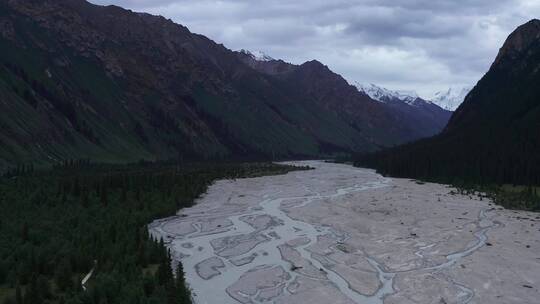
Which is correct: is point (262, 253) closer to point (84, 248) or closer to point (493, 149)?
point (84, 248)

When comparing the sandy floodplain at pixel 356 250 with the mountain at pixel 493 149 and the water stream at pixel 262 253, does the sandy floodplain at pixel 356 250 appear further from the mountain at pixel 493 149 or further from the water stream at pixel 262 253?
the mountain at pixel 493 149

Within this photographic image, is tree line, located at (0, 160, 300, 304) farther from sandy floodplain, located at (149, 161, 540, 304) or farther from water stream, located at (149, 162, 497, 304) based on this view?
sandy floodplain, located at (149, 161, 540, 304)

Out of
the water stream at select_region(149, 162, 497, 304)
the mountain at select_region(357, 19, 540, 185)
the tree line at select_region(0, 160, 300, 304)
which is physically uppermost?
the mountain at select_region(357, 19, 540, 185)

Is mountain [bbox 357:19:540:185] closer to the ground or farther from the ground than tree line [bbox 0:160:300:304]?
farther from the ground

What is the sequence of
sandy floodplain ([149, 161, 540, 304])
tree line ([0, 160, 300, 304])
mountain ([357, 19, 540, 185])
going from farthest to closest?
mountain ([357, 19, 540, 185]) → sandy floodplain ([149, 161, 540, 304]) → tree line ([0, 160, 300, 304])

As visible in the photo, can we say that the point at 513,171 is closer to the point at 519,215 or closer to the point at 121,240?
the point at 519,215

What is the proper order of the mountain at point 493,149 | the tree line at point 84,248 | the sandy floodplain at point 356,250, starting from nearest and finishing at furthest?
the tree line at point 84,248 → the sandy floodplain at point 356,250 → the mountain at point 493,149

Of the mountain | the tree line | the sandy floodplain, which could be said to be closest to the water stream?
the sandy floodplain

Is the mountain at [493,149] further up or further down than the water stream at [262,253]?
further up

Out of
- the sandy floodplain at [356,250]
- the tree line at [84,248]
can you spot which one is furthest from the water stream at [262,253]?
the tree line at [84,248]
